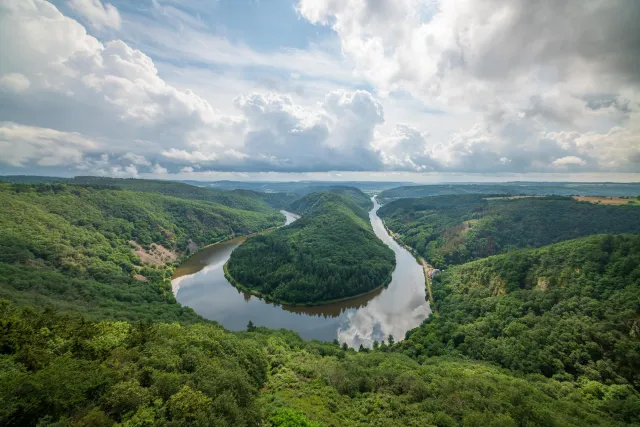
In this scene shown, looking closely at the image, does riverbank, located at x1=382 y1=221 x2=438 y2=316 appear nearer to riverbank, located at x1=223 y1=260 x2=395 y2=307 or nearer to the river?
the river

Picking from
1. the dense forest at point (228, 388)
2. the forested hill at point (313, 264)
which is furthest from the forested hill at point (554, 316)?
the forested hill at point (313, 264)

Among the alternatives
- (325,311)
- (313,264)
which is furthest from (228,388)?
(313,264)

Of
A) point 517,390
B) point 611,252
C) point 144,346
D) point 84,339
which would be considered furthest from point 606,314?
point 84,339

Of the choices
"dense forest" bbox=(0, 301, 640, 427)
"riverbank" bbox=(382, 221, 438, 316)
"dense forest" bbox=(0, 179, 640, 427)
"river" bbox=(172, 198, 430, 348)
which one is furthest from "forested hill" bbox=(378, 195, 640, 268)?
"dense forest" bbox=(0, 301, 640, 427)

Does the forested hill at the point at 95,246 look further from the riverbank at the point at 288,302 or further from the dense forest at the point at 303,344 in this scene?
the riverbank at the point at 288,302

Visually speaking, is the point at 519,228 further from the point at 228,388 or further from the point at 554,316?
the point at 228,388

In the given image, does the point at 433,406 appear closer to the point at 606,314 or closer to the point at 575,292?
the point at 606,314
